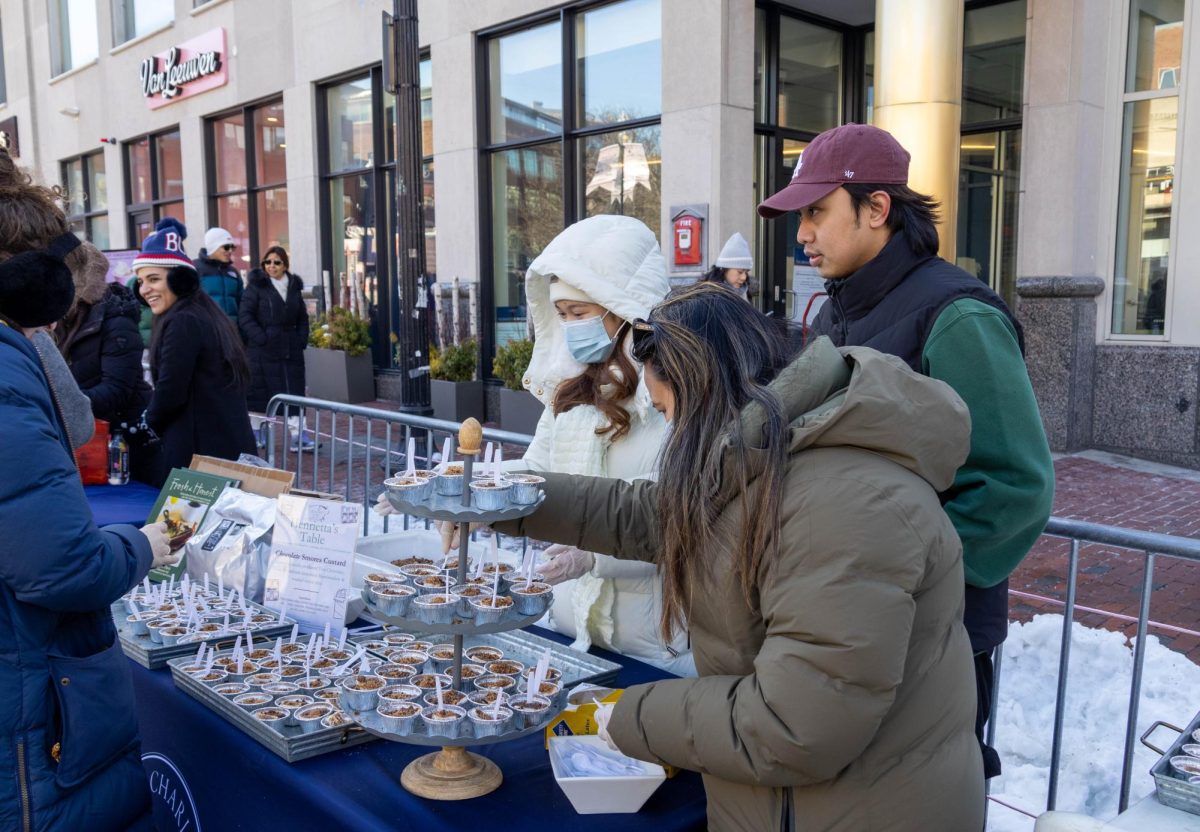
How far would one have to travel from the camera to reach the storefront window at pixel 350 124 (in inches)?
572

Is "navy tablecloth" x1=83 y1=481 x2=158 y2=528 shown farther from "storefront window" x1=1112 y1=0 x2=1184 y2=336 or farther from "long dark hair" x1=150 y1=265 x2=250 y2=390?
"storefront window" x1=1112 y1=0 x2=1184 y2=336

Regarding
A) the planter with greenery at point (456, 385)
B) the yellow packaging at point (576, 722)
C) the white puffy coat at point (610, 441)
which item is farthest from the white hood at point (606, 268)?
the planter with greenery at point (456, 385)

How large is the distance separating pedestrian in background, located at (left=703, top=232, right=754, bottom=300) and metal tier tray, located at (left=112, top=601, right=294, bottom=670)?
569cm

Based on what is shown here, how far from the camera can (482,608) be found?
206 centimetres

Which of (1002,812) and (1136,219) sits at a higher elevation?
(1136,219)

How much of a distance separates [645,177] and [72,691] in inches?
371

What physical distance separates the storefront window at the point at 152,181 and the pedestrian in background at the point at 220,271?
8824 mm

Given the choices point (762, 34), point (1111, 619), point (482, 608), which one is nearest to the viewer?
point (482, 608)

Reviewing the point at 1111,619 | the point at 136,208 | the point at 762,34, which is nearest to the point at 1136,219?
the point at 762,34

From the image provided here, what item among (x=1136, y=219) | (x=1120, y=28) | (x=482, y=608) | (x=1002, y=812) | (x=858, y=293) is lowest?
(x=1002, y=812)

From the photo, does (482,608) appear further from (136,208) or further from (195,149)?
(136,208)

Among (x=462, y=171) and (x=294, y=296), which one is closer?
(x=294, y=296)

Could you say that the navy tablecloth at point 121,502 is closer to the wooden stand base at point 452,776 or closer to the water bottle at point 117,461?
the water bottle at point 117,461

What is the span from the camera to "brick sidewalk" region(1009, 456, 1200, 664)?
17.7 ft
